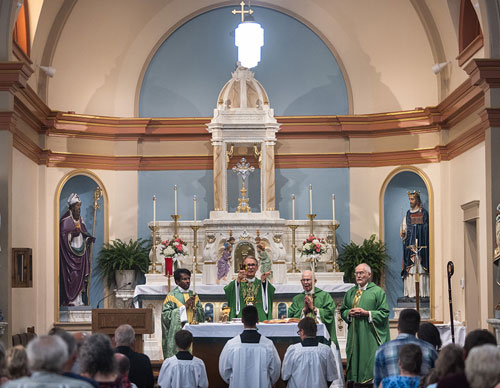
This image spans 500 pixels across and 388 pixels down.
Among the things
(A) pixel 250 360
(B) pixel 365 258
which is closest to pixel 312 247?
(B) pixel 365 258

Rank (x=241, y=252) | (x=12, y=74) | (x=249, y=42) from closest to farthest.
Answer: (x=12, y=74) → (x=241, y=252) → (x=249, y=42)

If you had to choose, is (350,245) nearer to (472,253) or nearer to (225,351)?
(472,253)

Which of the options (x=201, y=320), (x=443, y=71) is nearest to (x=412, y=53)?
(x=443, y=71)

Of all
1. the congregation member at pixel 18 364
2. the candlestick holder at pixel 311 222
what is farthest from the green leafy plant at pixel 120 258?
the congregation member at pixel 18 364

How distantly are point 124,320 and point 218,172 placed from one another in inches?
194

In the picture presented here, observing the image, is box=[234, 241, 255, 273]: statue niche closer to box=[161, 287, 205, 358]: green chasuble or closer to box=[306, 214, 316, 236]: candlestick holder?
box=[306, 214, 316, 236]: candlestick holder

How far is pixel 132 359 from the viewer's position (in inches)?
301

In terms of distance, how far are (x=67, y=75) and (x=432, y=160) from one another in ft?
22.2

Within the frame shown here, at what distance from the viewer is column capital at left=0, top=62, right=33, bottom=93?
12031 millimetres

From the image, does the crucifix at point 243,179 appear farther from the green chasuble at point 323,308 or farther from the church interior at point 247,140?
the green chasuble at point 323,308

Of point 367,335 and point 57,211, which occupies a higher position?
point 57,211

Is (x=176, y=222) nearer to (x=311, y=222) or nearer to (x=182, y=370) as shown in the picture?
(x=311, y=222)

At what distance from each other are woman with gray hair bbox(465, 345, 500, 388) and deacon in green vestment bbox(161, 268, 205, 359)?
18.8 ft

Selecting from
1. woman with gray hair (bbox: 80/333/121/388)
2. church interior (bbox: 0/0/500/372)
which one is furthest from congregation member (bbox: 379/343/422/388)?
church interior (bbox: 0/0/500/372)
